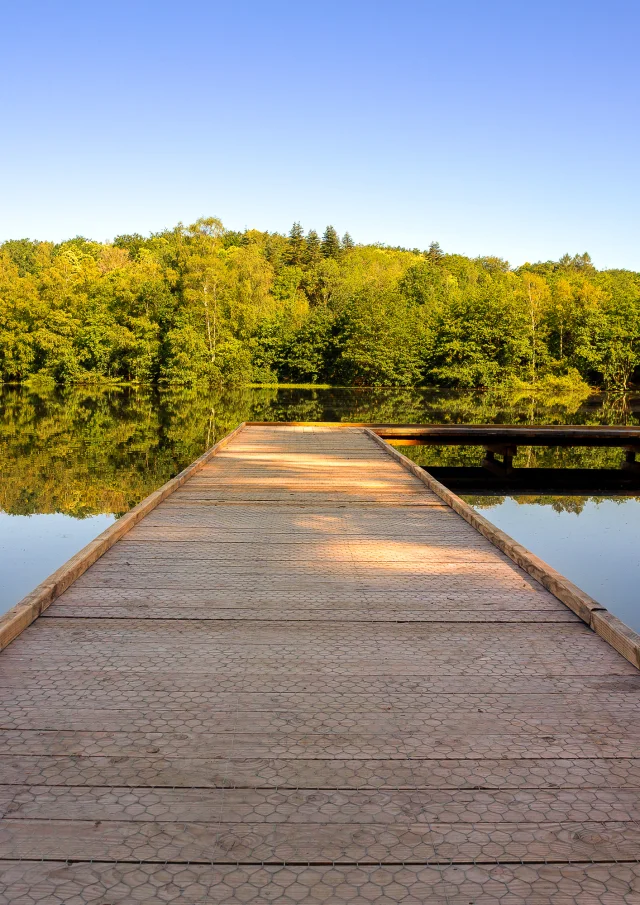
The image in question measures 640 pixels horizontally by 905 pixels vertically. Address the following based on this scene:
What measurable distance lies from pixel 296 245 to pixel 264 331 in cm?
2712

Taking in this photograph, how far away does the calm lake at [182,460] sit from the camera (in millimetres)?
7094

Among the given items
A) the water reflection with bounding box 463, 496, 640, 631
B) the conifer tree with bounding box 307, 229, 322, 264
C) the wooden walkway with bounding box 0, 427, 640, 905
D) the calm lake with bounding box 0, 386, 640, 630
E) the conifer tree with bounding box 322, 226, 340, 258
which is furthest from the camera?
the conifer tree with bounding box 322, 226, 340, 258

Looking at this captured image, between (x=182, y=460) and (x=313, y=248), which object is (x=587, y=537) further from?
(x=313, y=248)

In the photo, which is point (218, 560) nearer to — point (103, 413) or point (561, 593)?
point (561, 593)

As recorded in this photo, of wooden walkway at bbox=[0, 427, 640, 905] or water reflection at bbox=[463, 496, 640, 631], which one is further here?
water reflection at bbox=[463, 496, 640, 631]

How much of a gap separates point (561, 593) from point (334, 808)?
75.3 inches

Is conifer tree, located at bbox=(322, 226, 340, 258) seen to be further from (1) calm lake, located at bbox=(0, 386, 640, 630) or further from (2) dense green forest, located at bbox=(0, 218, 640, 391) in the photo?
(1) calm lake, located at bbox=(0, 386, 640, 630)

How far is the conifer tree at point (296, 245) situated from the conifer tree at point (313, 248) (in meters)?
0.43

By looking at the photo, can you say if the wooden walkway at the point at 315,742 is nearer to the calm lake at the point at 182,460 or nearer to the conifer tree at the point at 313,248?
the calm lake at the point at 182,460

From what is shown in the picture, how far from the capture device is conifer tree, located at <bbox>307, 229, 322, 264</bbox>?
60.2 meters

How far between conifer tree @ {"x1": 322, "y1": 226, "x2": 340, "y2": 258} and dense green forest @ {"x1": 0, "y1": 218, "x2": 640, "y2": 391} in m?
24.6

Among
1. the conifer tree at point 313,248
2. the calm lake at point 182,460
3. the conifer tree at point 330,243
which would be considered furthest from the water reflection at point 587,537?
the conifer tree at point 330,243

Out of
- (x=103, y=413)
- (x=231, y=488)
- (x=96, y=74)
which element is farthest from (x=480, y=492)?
(x=96, y=74)

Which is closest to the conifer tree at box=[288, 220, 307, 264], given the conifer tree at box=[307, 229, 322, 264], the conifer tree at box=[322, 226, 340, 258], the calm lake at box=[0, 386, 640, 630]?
the conifer tree at box=[307, 229, 322, 264]
